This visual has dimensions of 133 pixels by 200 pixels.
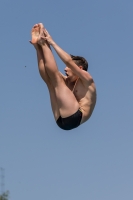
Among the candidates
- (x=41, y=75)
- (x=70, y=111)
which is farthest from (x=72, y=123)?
(x=41, y=75)

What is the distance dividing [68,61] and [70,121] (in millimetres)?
1167

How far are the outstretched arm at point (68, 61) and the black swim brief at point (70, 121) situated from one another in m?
0.69

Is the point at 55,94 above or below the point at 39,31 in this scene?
below

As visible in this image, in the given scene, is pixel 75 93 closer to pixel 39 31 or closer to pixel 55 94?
pixel 55 94

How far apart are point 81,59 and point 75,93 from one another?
2.23ft

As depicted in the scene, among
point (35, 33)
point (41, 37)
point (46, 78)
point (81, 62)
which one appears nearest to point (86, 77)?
point (81, 62)

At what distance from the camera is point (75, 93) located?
570 inches

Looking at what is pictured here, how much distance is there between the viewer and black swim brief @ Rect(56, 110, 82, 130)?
14094mm

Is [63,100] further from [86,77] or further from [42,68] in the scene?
[42,68]

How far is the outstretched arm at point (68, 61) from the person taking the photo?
45.3 ft

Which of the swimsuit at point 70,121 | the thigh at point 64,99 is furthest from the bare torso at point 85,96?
the thigh at point 64,99

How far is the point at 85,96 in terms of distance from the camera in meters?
14.4

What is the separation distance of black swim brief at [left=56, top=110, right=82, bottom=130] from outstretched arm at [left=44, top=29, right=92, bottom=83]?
0.69 metres

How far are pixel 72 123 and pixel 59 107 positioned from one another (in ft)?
1.32
